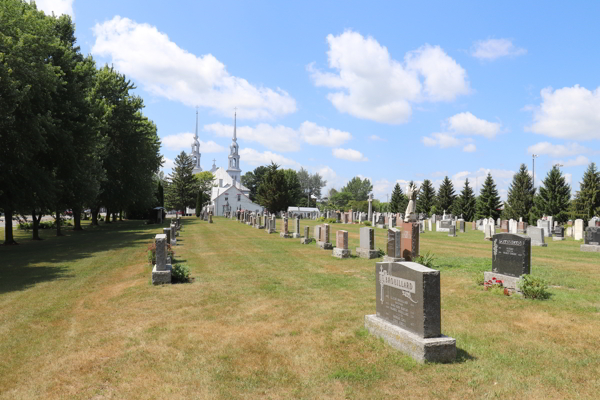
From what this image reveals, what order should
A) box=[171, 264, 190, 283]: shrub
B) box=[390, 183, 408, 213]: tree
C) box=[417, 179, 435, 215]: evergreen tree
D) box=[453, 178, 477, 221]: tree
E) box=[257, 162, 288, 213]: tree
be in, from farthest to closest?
box=[390, 183, 408, 213]: tree → box=[257, 162, 288, 213]: tree → box=[417, 179, 435, 215]: evergreen tree → box=[453, 178, 477, 221]: tree → box=[171, 264, 190, 283]: shrub

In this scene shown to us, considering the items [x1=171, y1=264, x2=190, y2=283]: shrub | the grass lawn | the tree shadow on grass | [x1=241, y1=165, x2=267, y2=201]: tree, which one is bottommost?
the tree shadow on grass

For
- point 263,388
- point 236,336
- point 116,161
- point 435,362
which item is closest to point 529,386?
point 435,362

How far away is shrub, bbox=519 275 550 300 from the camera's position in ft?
27.6

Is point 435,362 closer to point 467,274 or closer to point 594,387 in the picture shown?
point 594,387

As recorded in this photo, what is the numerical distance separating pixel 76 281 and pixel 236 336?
7.46 m

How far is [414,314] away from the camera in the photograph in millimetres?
5488

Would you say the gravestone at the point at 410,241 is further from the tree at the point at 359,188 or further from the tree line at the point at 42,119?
the tree at the point at 359,188

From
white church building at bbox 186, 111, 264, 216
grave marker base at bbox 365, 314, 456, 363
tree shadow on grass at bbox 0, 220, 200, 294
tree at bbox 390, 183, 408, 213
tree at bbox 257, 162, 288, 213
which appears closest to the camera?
grave marker base at bbox 365, 314, 456, 363

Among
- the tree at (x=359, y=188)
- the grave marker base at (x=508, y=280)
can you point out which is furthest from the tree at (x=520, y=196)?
the tree at (x=359, y=188)

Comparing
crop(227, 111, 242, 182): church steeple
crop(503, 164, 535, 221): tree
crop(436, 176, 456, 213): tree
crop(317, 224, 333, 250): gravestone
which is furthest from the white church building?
crop(317, 224, 333, 250): gravestone

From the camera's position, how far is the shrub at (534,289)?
8.40m

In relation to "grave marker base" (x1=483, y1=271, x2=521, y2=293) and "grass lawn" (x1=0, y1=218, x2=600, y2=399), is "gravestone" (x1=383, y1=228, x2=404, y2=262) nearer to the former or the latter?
"grass lawn" (x1=0, y1=218, x2=600, y2=399)

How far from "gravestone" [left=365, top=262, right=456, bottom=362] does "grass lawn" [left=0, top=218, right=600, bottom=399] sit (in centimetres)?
20

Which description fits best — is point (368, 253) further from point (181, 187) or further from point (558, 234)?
point (181, 187)
